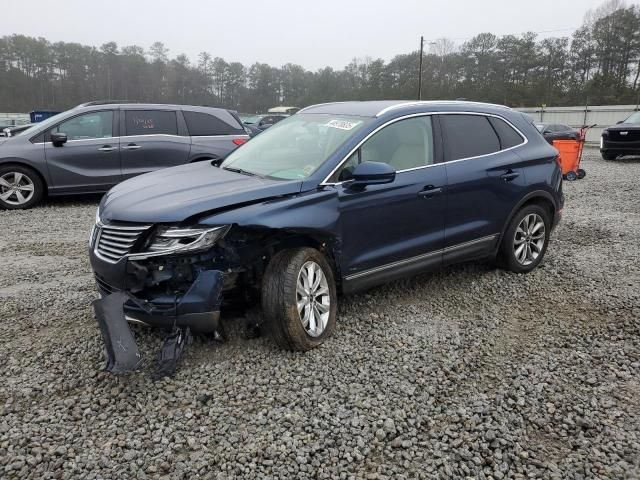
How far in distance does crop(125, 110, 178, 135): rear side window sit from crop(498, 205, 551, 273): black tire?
20.5 feet

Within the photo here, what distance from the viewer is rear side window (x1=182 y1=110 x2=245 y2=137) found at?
9047 mm

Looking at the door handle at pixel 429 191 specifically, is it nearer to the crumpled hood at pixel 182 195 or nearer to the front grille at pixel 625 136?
the crumpled hood at pixel 182 195

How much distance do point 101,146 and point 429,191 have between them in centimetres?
637

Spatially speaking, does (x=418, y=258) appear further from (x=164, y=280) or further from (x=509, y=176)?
(x=164, y=280)

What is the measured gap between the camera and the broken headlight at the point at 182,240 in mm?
3043

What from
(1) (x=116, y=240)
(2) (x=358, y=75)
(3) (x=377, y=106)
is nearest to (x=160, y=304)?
(1) (x=116, y=240)

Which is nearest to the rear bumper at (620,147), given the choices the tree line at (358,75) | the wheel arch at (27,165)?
the wheel arch at (27,165)

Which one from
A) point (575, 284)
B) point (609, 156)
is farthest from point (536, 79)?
point (575, 284)

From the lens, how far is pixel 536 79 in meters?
59.1

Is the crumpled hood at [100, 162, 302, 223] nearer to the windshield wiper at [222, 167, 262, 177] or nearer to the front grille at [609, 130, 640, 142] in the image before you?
the windshield wiper at [222, 167, 262, 177]

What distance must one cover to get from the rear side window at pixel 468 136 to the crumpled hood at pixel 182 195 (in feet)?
5.32

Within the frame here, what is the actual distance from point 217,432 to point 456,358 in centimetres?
169

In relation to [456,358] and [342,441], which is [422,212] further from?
[342,441]

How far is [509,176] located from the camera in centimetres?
468
